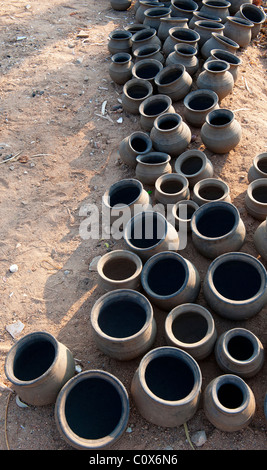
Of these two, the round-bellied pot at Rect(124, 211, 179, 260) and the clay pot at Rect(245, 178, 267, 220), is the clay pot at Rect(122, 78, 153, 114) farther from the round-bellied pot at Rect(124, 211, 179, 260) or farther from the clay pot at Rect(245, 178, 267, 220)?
the round-bellied pot at Rect(124, 211, 179, 260)

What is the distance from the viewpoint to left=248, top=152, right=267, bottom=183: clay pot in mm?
6186

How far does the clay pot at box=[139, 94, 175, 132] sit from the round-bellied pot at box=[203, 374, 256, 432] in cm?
469

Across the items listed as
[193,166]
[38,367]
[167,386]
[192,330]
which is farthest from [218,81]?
[38,367]

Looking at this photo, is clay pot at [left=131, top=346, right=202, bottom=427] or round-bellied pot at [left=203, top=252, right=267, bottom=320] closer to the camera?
clay pot at [left=131, top=346, right=202, bottom=427]

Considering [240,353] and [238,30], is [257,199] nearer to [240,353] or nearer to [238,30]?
[240,353]

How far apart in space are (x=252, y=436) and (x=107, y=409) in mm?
1519

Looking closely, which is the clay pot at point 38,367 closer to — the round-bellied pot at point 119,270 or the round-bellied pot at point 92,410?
the round-bellied pot at point 92,410

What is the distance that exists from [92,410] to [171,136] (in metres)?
4.36

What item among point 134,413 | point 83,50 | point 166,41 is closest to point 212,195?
point 134,413

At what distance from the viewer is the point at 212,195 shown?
20.6ft

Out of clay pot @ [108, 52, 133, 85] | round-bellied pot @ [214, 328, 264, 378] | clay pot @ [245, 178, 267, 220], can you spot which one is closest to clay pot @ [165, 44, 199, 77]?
clay pot @ [108, 52, 133, 85]

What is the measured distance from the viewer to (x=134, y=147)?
23.6ft

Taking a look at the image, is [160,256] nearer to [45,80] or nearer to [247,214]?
[247,214]

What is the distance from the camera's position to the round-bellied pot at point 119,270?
5.05 metres
